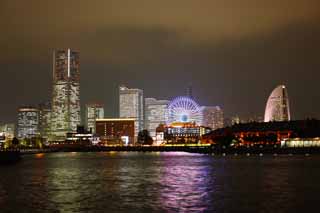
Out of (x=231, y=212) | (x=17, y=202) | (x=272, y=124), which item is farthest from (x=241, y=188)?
(x=272, y=124)

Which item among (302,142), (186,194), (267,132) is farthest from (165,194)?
(267,132)

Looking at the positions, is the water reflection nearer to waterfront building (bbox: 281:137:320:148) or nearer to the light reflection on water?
the light reflection on water

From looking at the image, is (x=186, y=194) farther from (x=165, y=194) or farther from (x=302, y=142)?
(x=302, y=142)

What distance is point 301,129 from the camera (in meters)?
153

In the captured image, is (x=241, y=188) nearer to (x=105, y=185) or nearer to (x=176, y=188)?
(x=176, y=188)

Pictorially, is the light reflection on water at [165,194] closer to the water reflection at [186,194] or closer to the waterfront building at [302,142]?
the water reflection at [186,194]

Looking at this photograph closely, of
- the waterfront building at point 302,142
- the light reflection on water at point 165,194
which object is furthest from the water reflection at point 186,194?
the waterfront building at point 302,142

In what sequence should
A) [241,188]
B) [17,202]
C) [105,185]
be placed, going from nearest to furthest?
1. [17,202]
2. [241,188]
3. [105,185]

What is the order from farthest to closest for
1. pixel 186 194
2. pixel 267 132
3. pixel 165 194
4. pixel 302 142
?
pixel 267 132
pixel 302 142
pixel 165 194
pixel 186 194

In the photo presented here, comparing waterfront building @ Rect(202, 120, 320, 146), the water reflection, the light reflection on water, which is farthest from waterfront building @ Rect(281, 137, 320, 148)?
the water reflection

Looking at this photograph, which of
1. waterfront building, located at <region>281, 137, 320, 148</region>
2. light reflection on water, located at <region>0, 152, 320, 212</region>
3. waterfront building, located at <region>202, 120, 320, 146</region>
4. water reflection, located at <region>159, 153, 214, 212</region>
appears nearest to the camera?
light reflection on water, located at <region>0, 152, 320, 212</region>

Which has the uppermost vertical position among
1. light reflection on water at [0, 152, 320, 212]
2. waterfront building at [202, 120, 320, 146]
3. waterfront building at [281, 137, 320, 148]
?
waterfront building at [202, 120, 320, 146]

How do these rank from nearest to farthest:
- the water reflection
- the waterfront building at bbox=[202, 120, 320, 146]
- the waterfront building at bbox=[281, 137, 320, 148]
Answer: the water reflection < the waterfront building at bbox=[281, 137, 320, 148] < the waterfront building at bbox=[202, 120, 320, 146]

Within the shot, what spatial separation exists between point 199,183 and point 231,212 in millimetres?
15180
